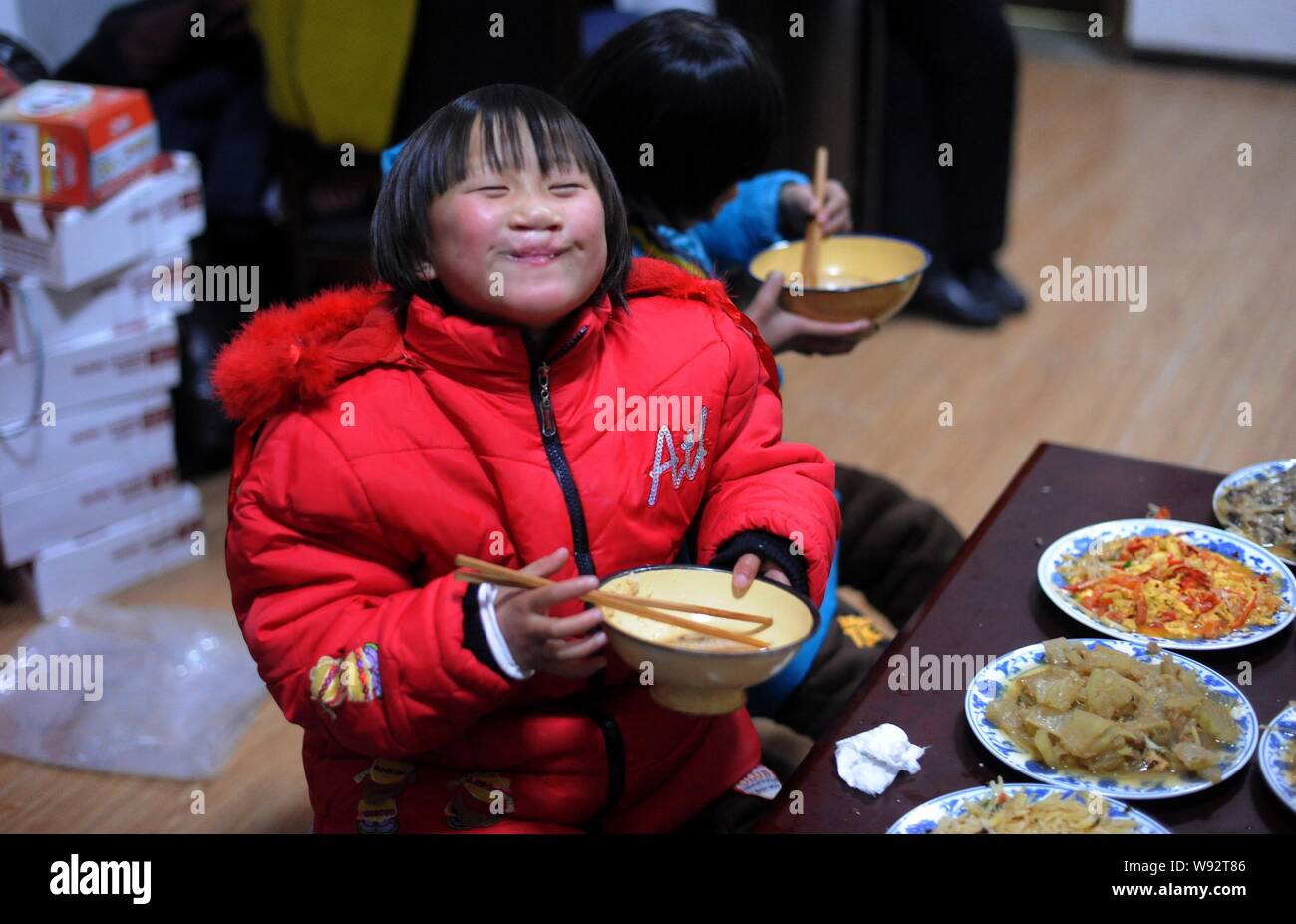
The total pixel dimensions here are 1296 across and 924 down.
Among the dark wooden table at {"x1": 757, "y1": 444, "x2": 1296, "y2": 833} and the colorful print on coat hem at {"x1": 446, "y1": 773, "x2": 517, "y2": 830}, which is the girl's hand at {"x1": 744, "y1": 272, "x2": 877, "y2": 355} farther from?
the colorful print on coat hem at {"x1": 446, "y1": 773, "x2": 517, "y2": 830}

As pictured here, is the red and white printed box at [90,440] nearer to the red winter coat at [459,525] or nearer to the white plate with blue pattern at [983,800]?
the red winter coat at [459,525]

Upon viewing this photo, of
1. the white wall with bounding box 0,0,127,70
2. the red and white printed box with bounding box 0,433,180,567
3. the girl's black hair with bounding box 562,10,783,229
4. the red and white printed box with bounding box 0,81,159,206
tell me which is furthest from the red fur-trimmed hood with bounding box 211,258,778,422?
the white wall with bounding box 0,0,127,70

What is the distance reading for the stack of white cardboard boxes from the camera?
7.52 feet

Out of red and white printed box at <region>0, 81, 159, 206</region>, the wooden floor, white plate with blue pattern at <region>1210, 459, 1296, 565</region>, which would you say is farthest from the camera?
red and white printed box at <region>0, 81, 159, 206</region>

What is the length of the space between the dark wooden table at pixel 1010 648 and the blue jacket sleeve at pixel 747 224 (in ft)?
1.81

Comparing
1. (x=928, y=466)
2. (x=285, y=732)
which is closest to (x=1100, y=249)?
(x=928, y=466)

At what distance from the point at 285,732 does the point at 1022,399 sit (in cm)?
200

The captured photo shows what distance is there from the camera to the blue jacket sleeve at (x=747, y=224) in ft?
6.41

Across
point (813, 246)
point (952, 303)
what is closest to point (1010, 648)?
point (813, 246)

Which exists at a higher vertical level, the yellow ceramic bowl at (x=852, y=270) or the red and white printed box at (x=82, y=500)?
the yellow ceramic bowl at (x=852, y=270)

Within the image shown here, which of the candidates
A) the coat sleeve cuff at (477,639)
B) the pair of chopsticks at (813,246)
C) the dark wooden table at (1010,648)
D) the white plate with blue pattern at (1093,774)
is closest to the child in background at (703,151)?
the pair of chopsticks at (813,246)

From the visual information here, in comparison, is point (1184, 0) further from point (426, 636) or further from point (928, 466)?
point (426, 636)

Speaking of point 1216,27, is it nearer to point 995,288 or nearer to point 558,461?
point 995,288

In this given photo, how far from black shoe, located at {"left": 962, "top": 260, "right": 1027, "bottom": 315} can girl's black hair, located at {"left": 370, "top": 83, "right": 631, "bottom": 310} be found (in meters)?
2.71
